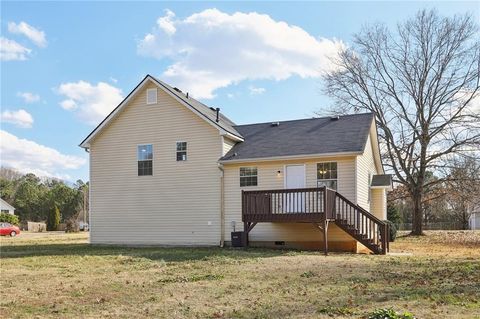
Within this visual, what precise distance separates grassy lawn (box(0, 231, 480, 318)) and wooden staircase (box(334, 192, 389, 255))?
7.39 feet

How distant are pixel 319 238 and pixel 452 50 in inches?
719

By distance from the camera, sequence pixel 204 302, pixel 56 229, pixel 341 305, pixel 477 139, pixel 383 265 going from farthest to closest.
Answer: pixel 56 229 < pixel 477 139 < pixel 383 265 < pixel 204 302 < pixel 341 305

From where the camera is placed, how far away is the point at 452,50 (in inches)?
1174

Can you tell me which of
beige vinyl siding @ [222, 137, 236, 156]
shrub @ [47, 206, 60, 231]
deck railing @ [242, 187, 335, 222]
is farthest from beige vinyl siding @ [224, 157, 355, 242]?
shrub @ [47, 206, 60, 231]

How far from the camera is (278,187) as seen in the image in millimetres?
18922

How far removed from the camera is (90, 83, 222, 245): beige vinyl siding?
1997 centimetres

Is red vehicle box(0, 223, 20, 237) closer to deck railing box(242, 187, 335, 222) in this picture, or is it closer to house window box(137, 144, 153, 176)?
house window box(137, 144, 153, 176)

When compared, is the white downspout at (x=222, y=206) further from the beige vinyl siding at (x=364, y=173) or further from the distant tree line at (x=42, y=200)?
the distant tree line at (x=42, y=200)

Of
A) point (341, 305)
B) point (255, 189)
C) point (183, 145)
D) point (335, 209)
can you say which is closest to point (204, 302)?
point (341, 305)

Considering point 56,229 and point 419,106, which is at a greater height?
point 419,106

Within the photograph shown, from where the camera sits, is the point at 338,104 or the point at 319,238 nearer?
the point at 319,238

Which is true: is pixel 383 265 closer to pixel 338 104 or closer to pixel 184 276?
pixel 184 276

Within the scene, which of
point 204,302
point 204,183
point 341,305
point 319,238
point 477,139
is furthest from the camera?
point 477,139

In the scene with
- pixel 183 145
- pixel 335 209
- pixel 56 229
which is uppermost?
pixel 183 145
